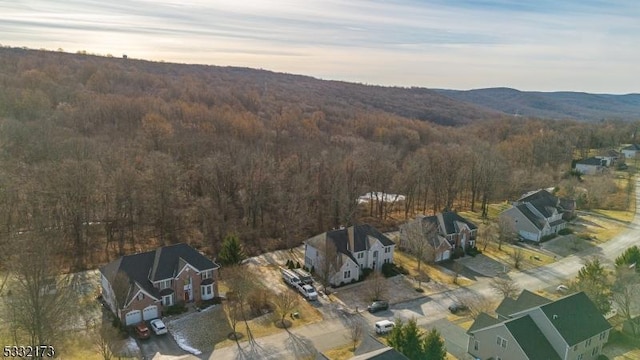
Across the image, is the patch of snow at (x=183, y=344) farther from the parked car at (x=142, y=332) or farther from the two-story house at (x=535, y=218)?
the two-story house at (x=535, y=218)

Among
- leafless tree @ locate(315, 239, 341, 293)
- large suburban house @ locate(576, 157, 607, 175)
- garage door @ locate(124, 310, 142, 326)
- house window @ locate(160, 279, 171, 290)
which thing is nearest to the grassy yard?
leafless tree @ locate(315, 239, 341, 293)

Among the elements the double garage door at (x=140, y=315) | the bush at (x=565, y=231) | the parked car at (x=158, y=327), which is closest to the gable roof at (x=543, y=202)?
the bush at (x=565, y=231)

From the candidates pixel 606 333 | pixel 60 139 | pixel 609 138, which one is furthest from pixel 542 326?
pixel 609 138

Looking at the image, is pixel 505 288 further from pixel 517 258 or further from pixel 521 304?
pixel 517 258

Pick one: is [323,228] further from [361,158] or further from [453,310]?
[453,310]

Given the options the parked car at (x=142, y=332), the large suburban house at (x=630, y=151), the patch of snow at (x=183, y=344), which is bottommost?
the patch of snow at (x=183, y=344)
